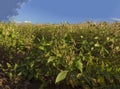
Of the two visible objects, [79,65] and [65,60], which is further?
[65,60]

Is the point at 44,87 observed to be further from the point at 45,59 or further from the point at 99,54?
the point at 99,54

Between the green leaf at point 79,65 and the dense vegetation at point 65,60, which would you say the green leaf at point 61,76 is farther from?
the green leaf at point 79,65

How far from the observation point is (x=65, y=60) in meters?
4.84

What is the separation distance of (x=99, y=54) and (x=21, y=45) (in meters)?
1.38

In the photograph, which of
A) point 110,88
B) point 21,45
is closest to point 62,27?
point 21,45

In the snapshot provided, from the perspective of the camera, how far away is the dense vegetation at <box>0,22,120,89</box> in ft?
15.5

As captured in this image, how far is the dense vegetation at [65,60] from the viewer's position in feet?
15.5

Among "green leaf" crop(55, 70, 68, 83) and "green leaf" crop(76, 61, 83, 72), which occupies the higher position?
"green leaf" crop(76, 61, 83, 72)

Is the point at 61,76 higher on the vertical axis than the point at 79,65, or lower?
lower

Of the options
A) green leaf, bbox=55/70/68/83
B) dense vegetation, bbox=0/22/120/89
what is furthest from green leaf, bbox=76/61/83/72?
green leaf, bbox=55/70/68/83

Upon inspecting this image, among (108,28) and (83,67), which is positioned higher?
(108,28)

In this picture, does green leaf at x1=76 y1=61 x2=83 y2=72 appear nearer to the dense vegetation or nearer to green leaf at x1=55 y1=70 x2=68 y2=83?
the dense vegetation

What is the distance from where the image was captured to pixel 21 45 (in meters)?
5.86

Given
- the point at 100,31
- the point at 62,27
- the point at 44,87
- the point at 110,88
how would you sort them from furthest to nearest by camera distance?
the point at 62,27, the point at 100,31, the point at 44,87, the point at 110,88
